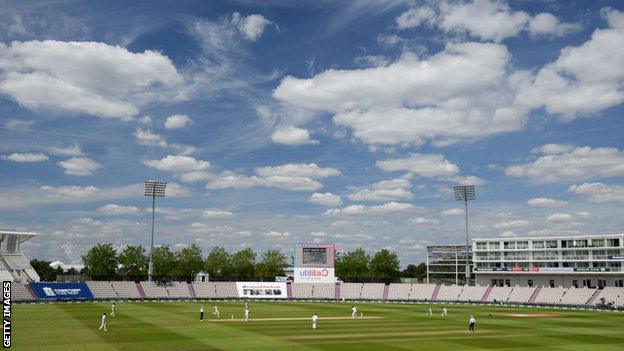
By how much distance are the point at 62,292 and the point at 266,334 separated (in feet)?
189

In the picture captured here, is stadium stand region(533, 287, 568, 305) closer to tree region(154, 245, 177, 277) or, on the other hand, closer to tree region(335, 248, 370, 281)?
Result: tree region(335, 248, 370, 281)

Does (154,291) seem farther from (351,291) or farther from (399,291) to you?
(399,291)

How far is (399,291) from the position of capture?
369ft

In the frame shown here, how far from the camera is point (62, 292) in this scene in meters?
91.6

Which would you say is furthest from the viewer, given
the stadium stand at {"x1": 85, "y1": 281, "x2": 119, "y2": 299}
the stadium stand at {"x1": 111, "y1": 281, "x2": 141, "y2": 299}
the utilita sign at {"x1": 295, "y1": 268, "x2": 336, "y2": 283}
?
the utilita sign at {"x1": 295, "y1": 268, "x2": 336, "y2": 283}

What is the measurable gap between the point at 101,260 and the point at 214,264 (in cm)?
2746

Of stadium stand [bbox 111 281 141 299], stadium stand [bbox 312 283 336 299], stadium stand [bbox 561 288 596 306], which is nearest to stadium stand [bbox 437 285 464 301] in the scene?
stadium stand [bbox 561 288 596 306]

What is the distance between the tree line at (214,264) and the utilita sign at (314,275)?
1919 centimetres

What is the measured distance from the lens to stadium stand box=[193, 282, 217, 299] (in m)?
103

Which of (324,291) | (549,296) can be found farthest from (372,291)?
(549,296)

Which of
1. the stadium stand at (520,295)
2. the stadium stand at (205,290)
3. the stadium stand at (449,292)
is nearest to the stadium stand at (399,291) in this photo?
the stadium stand at (449,292)

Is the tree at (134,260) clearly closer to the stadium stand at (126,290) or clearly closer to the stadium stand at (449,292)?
the stadium stand at (126,290)

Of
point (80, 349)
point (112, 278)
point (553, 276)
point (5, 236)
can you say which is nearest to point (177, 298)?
point (112, 278)

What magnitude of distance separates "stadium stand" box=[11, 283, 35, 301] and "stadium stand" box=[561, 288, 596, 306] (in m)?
85.5
